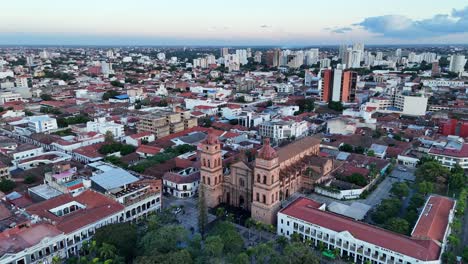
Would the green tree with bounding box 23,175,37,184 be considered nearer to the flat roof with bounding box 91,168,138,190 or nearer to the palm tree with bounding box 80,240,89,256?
the flat roof with bounding box 91,168,138,190

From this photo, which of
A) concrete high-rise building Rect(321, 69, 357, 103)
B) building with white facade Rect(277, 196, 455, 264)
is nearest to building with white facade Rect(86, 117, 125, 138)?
building with white facade Rect(277, 196, 455, 264)

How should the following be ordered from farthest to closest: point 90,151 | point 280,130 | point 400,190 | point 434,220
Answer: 1. point 280,130
2. point 90,151
3. point 400,190
4. point 434,220

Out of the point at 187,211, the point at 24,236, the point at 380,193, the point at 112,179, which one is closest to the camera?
the point at 24,236

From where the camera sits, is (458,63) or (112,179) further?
(458,63)

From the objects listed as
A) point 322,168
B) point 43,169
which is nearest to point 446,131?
point 322,168

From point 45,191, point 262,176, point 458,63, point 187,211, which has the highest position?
point 458,63

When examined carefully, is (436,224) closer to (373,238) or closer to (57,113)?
(373,238)

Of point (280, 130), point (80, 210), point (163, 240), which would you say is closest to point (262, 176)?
point (163, 240)

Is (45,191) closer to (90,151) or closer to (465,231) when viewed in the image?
(90,151)
